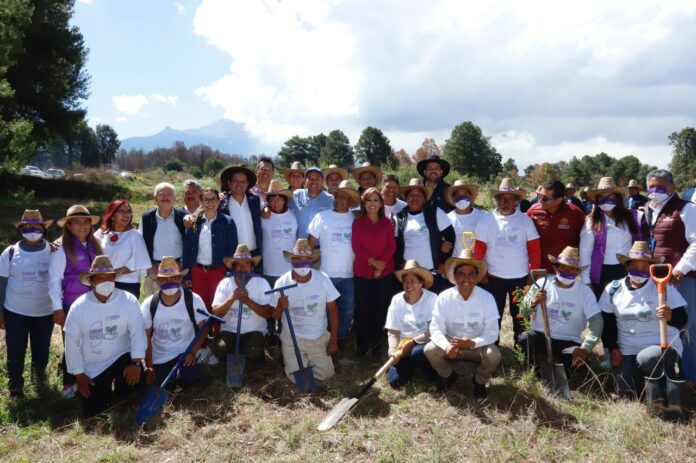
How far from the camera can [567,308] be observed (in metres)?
5.62

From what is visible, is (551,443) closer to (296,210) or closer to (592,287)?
(592,287)

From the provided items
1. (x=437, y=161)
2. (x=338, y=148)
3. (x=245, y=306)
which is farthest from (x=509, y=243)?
(x=338, y=148)

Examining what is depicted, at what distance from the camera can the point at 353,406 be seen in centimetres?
500

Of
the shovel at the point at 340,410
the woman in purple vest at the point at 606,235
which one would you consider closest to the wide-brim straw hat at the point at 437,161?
the woman in purple vest at the point at 606,235

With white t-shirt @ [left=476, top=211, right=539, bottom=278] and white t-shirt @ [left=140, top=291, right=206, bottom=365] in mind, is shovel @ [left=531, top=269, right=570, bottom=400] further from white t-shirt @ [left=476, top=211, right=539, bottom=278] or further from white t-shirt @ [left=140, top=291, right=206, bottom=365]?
white t-shirt @ [left=140, top=291, right=206, bottom=365]

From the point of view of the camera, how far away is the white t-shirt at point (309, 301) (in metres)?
5.91

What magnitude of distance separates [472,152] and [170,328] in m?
47.5

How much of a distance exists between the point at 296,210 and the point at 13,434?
13.5 ft

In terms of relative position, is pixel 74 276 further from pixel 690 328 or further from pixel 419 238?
pixel 690 328

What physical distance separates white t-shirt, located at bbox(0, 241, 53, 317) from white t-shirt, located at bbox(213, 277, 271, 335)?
1.96 m

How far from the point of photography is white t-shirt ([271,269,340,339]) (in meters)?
5.91

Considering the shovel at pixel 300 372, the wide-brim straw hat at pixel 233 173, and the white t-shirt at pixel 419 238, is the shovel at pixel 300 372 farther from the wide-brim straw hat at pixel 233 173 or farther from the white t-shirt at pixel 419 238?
the wide-brim straw hat at pixel 233 173

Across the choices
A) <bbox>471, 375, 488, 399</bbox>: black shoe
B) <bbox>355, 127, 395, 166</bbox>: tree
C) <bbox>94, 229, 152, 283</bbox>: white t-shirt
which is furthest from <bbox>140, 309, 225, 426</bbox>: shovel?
<bbox>355, 127, 395, 166</bbox>: tree

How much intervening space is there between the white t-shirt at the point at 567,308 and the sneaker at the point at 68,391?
5.44m
